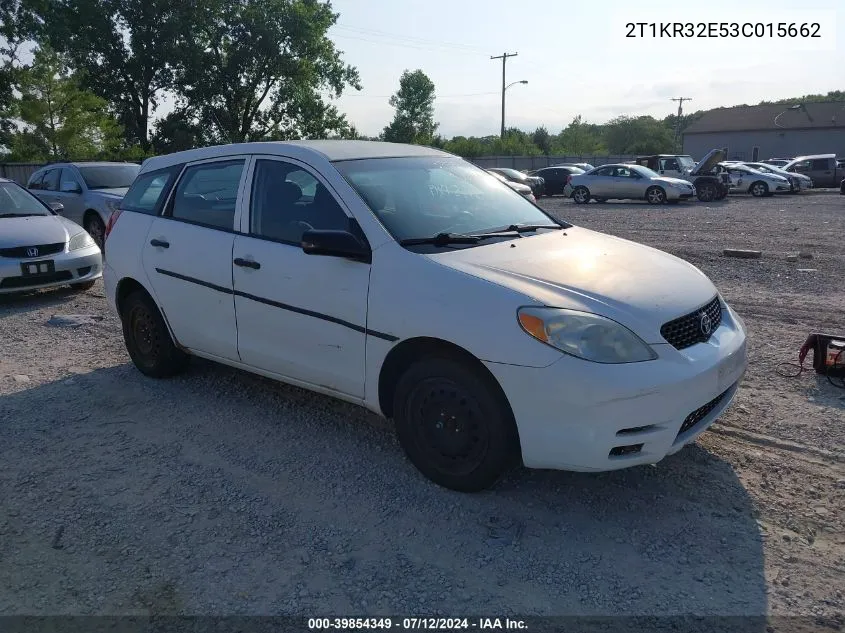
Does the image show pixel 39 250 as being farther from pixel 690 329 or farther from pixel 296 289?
pixel 690 329

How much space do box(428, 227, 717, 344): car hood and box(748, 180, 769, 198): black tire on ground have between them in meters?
25.9

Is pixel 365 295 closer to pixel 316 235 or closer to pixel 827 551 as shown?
pixel 316 235

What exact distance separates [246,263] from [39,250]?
17.4ft

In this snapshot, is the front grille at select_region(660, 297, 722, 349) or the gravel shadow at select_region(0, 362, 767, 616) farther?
the front grille at select_region(660, 297, 722, 349)

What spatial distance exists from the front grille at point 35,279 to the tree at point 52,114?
78.5 feet

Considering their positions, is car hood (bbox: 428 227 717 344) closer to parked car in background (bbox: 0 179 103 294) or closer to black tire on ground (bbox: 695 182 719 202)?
parked car in background (bbox: 0 179 103 294)

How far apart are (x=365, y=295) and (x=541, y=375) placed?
111 cm

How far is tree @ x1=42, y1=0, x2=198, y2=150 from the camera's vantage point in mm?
38531

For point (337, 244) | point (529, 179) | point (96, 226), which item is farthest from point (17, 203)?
point (529, 179)

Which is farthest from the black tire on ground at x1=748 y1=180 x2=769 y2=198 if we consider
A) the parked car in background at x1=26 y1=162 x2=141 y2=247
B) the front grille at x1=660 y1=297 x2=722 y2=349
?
the front grille at x1=660 y1=297 x2=722 y2=349

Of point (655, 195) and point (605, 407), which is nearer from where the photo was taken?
point (605, 407)

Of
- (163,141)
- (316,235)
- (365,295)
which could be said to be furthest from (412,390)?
(163,141)

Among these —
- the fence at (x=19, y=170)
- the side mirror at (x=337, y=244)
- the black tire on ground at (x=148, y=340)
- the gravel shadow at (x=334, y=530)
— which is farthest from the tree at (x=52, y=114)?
the side mirror at (x=337, y=244)

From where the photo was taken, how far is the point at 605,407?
315 centimetres
